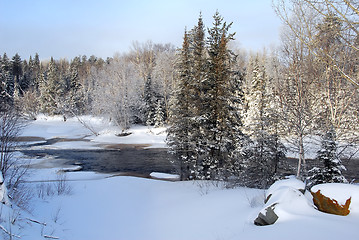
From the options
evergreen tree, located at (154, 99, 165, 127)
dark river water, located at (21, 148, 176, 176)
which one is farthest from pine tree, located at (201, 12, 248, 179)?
evergreen tree, located at (154, 99, 165, 127)

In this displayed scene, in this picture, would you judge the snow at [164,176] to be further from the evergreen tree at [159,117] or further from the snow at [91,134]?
the evergreen tree at [159,117]

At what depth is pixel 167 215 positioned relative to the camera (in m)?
7.23

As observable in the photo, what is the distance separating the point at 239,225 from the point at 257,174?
27.2 feet

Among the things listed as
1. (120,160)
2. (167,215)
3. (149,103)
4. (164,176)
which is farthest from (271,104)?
(149,103)

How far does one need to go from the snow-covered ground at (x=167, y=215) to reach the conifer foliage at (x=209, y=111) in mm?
2832

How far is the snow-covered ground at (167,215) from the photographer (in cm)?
360

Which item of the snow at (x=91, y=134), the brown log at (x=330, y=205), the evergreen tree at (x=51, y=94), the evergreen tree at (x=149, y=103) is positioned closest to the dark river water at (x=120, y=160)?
the snow at (x=91, y=134)

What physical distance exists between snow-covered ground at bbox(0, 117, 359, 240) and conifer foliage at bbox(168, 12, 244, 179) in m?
2.83

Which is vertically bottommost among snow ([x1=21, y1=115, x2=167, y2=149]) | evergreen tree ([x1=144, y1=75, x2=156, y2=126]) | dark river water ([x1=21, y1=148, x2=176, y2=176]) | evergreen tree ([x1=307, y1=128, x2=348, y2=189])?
dark river water ([x1=21, y1=148, x2=176, y2=176])

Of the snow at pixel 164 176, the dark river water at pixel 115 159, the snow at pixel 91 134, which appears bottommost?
the dark river water at pixel 115 159

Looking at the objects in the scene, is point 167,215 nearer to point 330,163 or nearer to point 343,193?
point 343,193

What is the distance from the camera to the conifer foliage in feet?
44.6

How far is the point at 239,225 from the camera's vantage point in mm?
4734

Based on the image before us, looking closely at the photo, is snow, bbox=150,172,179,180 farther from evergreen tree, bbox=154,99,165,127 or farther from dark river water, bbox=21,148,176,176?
evergreen tree, bbox=154,99,165,127
